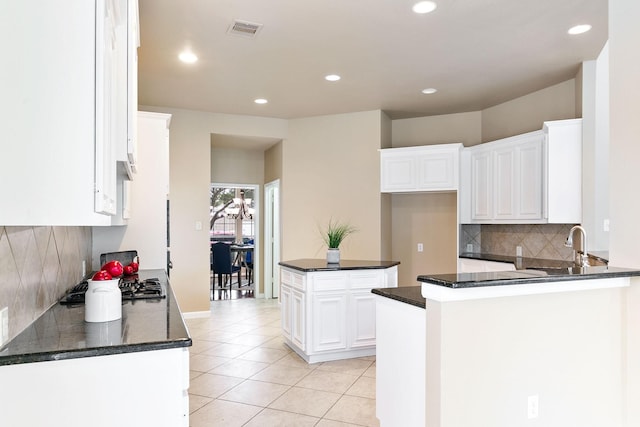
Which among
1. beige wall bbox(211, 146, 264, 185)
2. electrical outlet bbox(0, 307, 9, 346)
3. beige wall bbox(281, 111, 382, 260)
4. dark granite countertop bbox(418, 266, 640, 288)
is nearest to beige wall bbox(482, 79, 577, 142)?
beige wall bbox(281, 111, 382, 260)

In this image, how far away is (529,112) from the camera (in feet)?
16.5

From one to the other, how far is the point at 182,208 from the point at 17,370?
15.5ft

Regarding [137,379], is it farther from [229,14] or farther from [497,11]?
[497,11]

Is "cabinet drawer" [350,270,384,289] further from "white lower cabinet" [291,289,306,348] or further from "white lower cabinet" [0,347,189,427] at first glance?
"white lower cabinet" [0,347,189,427]

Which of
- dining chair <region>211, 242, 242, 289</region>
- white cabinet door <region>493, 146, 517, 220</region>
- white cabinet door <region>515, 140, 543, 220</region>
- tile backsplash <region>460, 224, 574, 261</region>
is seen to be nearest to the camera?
white cabinet door <region>515, 140, 543, 220</region>

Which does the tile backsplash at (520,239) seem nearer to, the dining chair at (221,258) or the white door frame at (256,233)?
the white door frame at (256,233)

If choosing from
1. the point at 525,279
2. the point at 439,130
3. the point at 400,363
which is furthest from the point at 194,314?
the point at 525,279

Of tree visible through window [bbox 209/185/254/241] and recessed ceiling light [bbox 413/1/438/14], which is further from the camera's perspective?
tree visible through window [bbox 209/185/254/241]

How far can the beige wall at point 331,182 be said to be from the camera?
5.84 m

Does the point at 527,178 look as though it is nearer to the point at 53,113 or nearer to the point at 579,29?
the point at 579,29

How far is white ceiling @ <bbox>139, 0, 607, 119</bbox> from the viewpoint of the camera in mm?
3109

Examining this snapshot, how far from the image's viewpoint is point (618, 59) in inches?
94.4

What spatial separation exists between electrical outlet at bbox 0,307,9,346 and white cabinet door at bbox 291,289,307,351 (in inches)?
105

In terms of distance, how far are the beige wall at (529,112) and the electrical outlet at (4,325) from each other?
4973 millimetres
